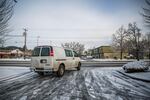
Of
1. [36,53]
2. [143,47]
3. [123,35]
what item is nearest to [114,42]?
[123,35]

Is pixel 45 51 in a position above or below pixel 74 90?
above

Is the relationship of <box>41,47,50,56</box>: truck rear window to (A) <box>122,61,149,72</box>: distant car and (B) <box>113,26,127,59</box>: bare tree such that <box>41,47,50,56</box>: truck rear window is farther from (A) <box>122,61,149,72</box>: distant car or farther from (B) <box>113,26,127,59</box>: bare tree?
(B) <box>113,26,127,59</box>: bare tree

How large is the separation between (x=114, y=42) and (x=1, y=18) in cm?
5296

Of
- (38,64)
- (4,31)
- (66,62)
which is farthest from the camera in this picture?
(4,31)

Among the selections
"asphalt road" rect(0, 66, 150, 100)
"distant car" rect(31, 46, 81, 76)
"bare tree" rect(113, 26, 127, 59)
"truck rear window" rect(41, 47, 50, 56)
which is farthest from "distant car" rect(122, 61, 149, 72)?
"bare tree" rect(113, 26, 127, 59)

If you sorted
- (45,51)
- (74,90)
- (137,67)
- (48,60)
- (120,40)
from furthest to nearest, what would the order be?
1. (120,40)
2. (137,67)
3. (45,51)
4. (48,60)
5. (74,90)

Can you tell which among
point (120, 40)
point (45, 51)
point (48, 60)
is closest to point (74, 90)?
point (48, 60)

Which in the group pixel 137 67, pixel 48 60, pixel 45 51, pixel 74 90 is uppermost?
pixel 45 51

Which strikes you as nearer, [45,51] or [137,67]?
[45,51]

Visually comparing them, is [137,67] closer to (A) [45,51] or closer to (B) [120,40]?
(A) [45,51]

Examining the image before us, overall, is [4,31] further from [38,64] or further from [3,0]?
[38,64]

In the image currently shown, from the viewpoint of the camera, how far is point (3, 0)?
14.0 meters

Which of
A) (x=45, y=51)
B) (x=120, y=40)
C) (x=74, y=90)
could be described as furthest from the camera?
(x=120, y=40)

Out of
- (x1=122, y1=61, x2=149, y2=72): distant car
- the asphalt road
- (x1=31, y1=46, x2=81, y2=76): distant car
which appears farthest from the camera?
(x1=122, y1=61, x2=149, y2=72): distant car
